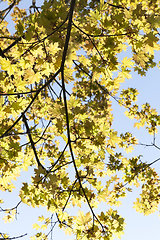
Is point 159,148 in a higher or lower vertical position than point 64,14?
lower

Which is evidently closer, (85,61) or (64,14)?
(64,14)

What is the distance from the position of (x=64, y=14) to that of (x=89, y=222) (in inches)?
102

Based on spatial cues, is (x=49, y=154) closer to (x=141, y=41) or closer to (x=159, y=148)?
(x=159, y=148)

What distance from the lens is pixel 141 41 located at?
6.47 feet

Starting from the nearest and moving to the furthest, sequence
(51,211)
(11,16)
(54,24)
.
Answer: (54,24)
(51,211)
(11,16)

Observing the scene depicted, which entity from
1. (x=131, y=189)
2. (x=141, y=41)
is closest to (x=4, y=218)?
(x=131, y=189)

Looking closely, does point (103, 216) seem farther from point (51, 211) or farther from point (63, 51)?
point (63, 51)

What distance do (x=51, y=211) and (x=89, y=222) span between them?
29.1 inches

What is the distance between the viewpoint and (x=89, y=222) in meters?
2.47

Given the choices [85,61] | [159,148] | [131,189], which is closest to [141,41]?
[85,61]

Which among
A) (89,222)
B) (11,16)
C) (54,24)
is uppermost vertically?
(11,16)

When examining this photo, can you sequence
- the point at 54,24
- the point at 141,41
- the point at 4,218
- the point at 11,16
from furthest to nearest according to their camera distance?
the point at 11,16, the point at 4,218, the point at 54,24, the point at 141,41

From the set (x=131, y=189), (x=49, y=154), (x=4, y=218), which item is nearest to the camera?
(x=4, y=218)

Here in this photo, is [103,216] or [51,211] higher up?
[51,211]
